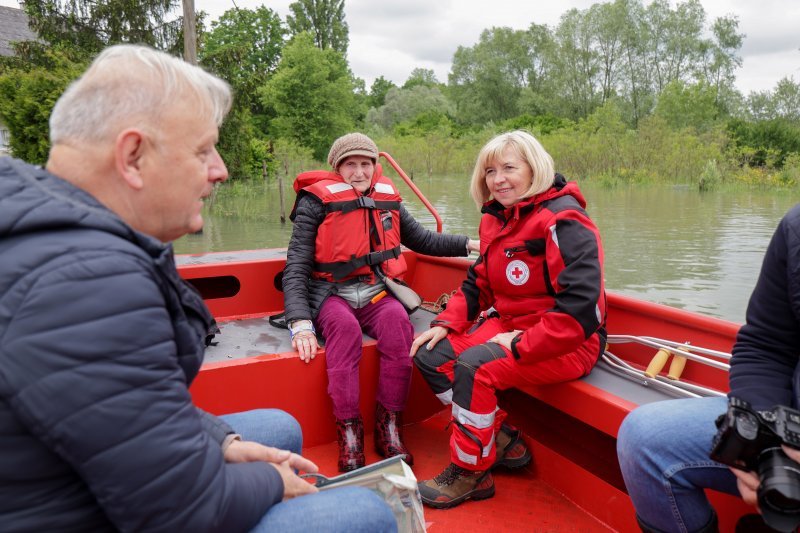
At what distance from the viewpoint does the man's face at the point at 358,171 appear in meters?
2.56

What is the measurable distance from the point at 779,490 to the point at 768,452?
0.08 meters

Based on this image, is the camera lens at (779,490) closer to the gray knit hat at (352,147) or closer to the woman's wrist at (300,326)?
the woman's wrist at (300,326)

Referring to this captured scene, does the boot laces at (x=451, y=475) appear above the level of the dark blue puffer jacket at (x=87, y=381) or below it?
below

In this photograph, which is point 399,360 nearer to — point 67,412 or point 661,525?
point 661,525

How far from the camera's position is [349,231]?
2502 mm

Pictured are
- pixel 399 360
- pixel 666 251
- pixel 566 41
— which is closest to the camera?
pixel 399 360

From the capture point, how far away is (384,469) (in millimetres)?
1227

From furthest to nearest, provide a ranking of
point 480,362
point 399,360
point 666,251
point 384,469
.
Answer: point 666,251 → point 399,360 → point 480,362 → point 384,469

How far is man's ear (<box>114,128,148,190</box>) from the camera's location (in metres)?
0.80

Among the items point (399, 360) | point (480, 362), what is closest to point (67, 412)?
point (480, 362)

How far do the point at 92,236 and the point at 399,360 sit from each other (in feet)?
5.50

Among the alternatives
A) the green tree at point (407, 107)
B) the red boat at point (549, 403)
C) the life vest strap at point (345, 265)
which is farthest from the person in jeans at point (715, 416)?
the green tree at point (407, 107)

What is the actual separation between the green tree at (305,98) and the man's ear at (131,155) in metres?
26.7

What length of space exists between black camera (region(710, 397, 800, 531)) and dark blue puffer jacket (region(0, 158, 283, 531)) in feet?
2.95
